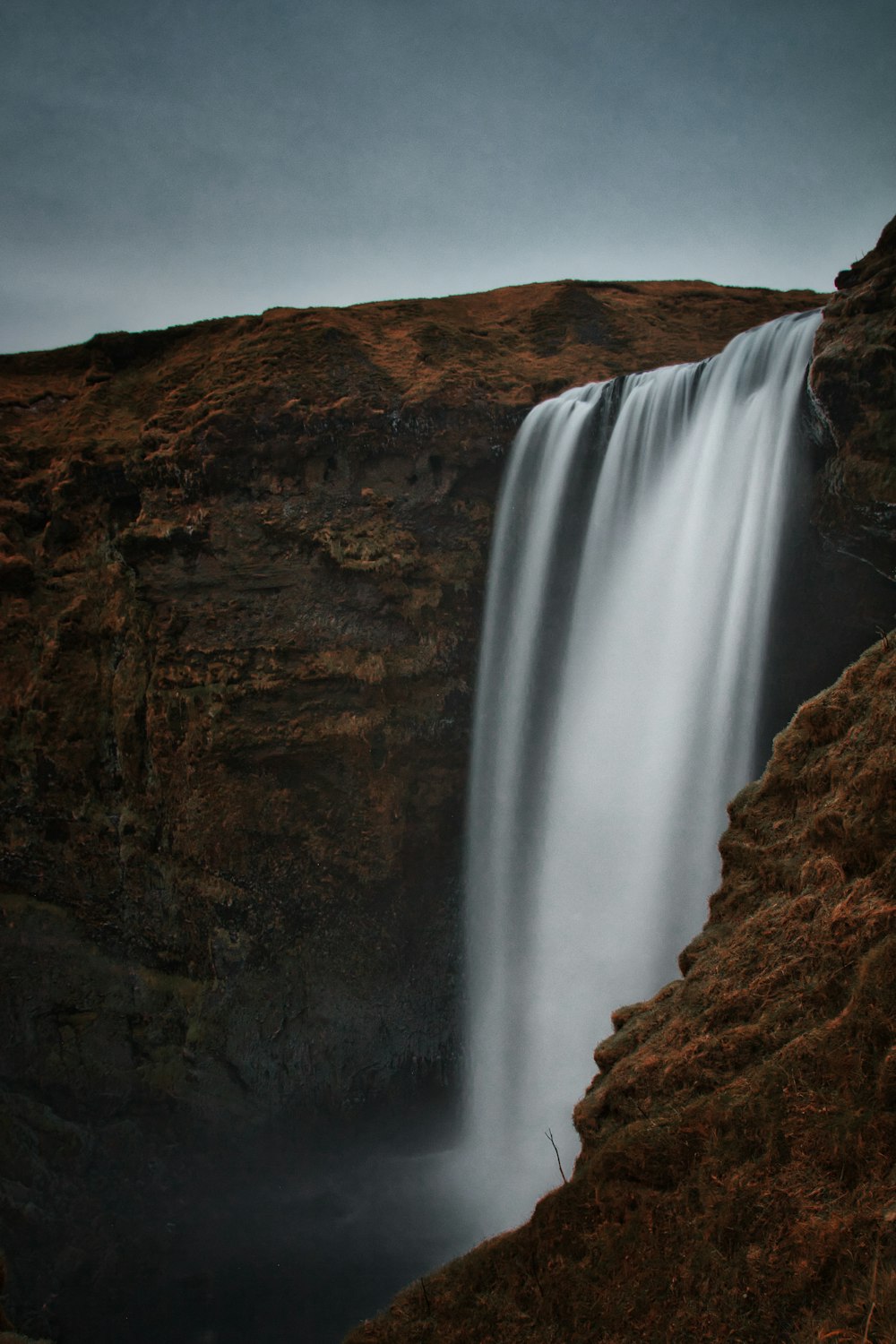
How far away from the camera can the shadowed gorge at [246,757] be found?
1271cm

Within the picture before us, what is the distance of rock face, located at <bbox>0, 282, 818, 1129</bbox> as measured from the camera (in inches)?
502

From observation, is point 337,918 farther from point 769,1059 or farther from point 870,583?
point 769,1059

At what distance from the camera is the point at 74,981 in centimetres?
1318

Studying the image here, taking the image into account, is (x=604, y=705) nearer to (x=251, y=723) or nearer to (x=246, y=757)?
(x=251, y=723)

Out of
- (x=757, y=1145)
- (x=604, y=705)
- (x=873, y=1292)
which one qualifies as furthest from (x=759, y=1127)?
(x=604, y=705)

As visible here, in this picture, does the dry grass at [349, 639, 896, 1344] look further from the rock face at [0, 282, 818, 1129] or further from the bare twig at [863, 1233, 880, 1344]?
the rock face at [0, 282, 818, 1129]

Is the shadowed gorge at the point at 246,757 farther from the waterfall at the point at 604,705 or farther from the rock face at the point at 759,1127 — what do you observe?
the rock face at the point at 759,1127

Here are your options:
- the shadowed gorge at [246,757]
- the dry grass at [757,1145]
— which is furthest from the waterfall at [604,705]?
the dry grass at [757,1145]

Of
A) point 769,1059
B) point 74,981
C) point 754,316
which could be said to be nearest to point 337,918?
point 74,981

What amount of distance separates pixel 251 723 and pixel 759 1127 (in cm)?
1030

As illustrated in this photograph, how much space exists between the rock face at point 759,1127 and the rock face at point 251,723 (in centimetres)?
899

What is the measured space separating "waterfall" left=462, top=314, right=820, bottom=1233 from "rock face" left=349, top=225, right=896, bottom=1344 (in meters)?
5.38

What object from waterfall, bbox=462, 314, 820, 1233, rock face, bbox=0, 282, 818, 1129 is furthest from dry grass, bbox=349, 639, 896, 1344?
rock face, bbox=0, 282, 818, 1129

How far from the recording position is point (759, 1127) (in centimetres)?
327
